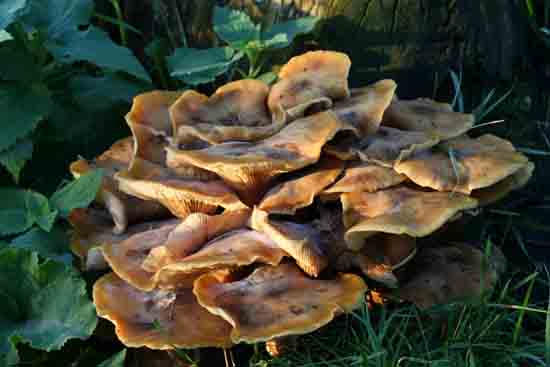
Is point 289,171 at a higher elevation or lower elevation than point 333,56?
lower

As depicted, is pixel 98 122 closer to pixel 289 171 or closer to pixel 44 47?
pixel 44 47

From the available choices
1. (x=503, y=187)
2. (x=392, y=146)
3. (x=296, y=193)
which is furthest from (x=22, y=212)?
(x=503, y=187)

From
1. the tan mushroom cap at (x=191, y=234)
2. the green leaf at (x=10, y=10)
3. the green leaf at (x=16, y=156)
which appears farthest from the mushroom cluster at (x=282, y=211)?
the green leaf at (x=10, y=10)

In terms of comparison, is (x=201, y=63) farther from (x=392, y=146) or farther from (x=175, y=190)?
(x=392, y=146)

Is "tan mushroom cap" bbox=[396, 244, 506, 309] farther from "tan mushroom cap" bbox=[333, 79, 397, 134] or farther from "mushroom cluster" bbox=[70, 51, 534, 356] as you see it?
"tan mushroom cap" bbox=[333, 79, 397, 134]

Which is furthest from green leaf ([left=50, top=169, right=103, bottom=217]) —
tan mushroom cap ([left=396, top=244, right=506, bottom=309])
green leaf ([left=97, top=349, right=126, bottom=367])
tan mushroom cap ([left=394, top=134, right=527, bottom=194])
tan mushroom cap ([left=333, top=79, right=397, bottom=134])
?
tan mushroom cap ([left=396, top=244, right=506, bottom=309])

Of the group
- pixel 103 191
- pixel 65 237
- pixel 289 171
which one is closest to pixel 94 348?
pixel 65 237
